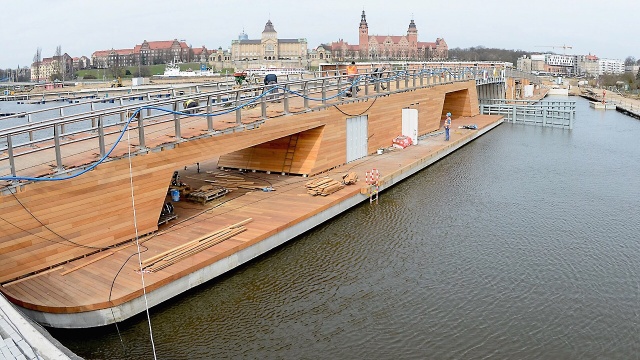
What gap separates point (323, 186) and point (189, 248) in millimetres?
6225

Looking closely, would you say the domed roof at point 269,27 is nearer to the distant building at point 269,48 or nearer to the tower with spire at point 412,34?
the distant building at point 269,48

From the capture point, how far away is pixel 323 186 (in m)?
17.2

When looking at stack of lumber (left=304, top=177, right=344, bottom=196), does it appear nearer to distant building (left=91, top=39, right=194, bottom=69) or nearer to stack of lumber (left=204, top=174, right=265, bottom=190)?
stack of lumber (left=204, top=174, right=265, bottom=190)

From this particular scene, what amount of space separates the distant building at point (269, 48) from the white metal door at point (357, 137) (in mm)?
140655

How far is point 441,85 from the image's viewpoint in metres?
33.0

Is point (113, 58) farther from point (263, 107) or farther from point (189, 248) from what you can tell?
point (189, 248)

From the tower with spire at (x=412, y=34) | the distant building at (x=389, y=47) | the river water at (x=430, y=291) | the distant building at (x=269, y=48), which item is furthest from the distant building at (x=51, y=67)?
the river water at (x=430, y=291)

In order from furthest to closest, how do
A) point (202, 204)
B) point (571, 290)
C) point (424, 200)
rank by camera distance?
point (424, 200)
point (202, 204)
point (571, 290)

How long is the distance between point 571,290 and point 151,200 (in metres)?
10.1

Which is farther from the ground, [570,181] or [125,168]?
[125,168]

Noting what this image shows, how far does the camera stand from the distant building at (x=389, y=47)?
579ft

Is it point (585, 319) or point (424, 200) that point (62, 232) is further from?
point (424, 200)

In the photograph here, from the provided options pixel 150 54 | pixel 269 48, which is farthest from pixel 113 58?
pixel 269 48

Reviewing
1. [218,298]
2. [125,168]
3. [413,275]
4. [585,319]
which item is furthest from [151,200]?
[585,319]
